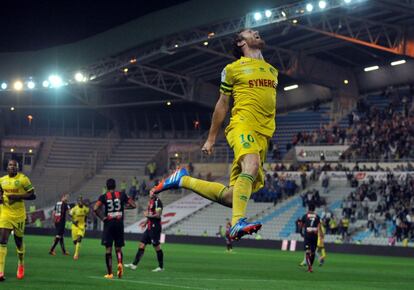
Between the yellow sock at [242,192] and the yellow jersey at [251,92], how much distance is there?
57 cm

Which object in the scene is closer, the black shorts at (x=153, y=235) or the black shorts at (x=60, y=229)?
the black shorts at (x=153, y=235)

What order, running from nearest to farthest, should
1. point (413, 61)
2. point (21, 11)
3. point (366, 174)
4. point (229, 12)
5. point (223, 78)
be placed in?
1. point (223, 78)
2. point (229, 12)
3. point (366, 174)
4. point (21, 11)
5. point (413, 61)

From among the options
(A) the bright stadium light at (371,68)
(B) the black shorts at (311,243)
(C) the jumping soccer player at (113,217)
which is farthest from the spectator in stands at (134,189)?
(C) the jumping soccer player at (113,217)

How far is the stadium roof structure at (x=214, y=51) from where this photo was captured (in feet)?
145

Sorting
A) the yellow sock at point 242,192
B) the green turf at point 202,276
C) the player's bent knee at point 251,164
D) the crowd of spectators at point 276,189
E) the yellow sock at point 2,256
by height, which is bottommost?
the green turf at point 202,276

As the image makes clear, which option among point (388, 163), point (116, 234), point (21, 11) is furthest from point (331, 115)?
point (116, 234)

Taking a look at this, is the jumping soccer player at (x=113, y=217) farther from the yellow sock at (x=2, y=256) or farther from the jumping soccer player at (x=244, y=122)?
the jumping soccer player at (x=244, y=122)

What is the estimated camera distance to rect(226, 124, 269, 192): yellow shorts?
347 inches

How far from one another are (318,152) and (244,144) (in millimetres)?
47035

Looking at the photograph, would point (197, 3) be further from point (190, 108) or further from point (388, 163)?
point (190, 108)

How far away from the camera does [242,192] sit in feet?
28.5

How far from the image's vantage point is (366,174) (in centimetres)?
4959

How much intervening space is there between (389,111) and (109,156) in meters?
22.9

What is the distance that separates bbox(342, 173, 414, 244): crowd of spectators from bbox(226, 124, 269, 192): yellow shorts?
34428mm
